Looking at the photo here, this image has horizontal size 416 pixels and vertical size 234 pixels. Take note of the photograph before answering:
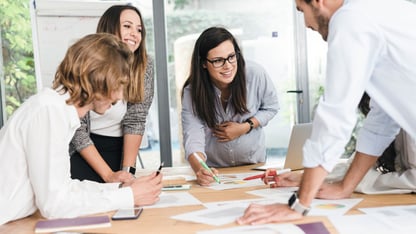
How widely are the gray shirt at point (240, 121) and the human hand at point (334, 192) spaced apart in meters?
0.74

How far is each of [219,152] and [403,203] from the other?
103 centimetres

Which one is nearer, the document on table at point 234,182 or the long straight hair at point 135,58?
the document on table at point 234,182

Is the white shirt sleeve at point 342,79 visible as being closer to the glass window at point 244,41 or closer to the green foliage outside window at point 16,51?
the glass window at point 244,41

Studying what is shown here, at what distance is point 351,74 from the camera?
113 centimetres

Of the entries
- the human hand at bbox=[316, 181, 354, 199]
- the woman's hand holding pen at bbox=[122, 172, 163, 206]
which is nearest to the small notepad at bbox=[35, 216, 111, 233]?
the woman's hand holding pen at bbox=[122, 172, 163, 206]

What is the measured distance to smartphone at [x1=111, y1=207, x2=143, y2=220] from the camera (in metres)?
1.31

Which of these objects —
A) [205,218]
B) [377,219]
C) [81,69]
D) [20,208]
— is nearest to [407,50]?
[377,219]

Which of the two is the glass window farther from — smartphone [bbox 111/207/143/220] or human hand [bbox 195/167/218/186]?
smartphone [bbox 111/207/143/220]

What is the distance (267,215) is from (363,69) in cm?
44

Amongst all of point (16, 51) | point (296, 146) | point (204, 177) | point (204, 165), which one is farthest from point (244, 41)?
point (204, 177)

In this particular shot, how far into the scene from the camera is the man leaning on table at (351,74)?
1132mm

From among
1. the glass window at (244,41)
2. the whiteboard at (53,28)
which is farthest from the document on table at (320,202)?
the glass window at (244,41)

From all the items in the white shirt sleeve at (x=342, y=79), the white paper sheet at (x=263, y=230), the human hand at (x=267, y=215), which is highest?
the white shirt sleeve at (x=342, y=79)

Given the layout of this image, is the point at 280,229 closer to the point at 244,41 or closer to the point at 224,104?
the point at 224,104
